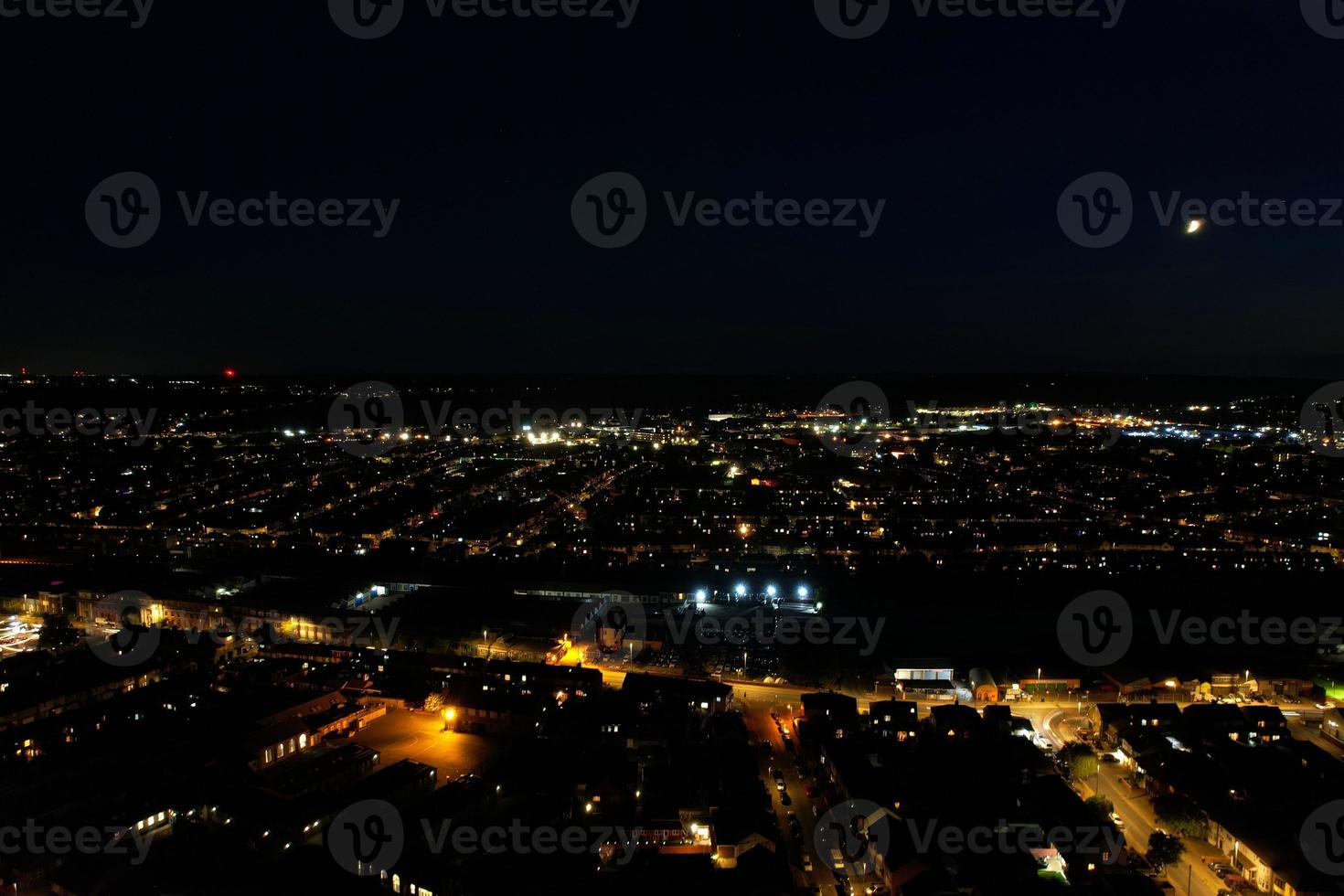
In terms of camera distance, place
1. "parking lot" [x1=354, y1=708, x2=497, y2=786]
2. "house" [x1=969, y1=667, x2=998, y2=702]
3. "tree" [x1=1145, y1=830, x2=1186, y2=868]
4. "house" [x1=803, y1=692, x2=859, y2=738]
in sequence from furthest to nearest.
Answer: "house" [x1=969, y1=667, x2=998, y2=702]
"house" [x1=803, y1=692, x2=859, y2=738]
"parking lot" [x1=354, y1=708, x2=497, y2=786]
"tree" [x1=1145, y1=830, x2=1186, y2=868]

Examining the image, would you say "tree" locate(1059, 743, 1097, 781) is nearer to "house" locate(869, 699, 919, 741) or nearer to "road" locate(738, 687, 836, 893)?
"house" locate(869, 699, 919, 741)

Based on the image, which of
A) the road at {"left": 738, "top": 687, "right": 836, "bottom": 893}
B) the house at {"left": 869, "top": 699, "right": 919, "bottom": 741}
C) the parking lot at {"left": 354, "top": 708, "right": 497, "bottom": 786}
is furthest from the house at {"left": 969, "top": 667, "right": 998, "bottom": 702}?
the parking lot at {"left": 354, "top": 708, "right": 497, "bottom": 786}

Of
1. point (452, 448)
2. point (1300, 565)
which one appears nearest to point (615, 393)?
point (452, 448)

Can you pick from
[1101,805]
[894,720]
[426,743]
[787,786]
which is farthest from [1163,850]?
[426,743]

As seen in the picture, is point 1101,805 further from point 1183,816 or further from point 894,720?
point 894,720

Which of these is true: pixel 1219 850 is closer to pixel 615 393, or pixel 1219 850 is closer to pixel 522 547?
pixel 522 547
